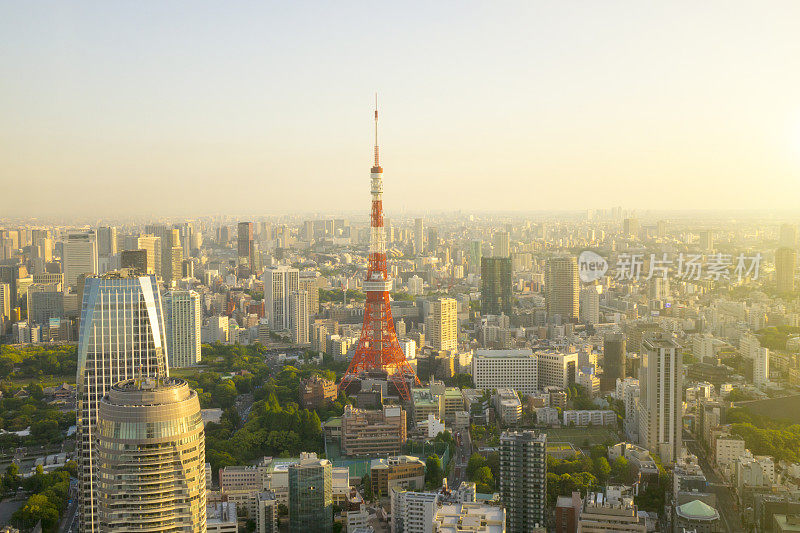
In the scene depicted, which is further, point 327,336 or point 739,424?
point 327,336

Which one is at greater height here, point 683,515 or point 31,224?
point 31,224

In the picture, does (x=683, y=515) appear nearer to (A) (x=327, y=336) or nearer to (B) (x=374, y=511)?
(B) (x=374, y=511)

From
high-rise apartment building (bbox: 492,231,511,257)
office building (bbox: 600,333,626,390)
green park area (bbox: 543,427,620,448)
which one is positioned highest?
high-rise apartment building (bbox: 492,231,511,257)

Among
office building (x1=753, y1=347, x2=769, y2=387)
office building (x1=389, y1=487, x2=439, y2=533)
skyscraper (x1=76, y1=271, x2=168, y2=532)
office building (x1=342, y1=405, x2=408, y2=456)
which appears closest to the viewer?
skyscraper (x1=76, y1=271, x2=168, y2=532)

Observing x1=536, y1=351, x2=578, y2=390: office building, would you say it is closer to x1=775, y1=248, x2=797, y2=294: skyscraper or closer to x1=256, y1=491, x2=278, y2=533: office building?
x1=775, y1=248, x2=797, y2=294: skyscraper

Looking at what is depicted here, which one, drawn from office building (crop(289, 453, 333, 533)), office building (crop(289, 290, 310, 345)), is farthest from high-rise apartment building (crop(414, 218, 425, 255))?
office building (crop(289, 453, 333, 533))

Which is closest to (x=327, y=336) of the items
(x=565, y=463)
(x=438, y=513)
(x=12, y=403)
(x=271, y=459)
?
(x=12, y=403)

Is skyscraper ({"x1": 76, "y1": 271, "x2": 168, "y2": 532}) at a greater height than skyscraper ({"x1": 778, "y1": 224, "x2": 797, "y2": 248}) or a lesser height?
lesser

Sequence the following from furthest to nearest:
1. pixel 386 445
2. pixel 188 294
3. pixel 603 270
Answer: pixel 188 294 → pixel 603 270 → pixel 386 445
